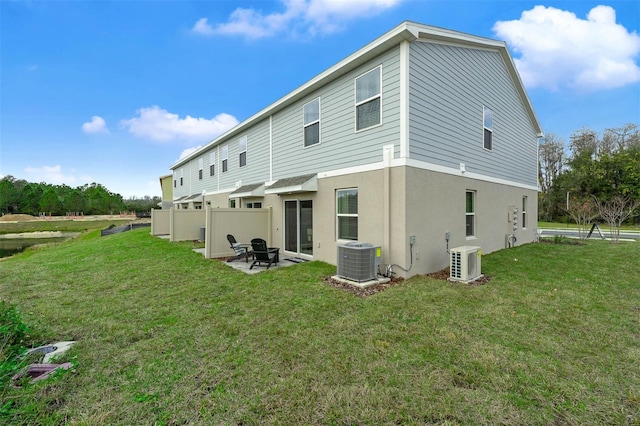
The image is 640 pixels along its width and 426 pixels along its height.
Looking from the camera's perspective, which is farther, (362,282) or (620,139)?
(620,139)

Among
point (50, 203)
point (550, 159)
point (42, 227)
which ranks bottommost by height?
point (42, 227)

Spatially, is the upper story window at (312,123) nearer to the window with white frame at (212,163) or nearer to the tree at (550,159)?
the window with white frame at (212,163)

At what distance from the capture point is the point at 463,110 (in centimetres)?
796

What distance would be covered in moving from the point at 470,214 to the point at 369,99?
480 centimetres

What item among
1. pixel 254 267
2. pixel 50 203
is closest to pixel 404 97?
pixel 254 267

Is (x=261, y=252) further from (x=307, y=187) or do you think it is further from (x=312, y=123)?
(x=312, y=123)

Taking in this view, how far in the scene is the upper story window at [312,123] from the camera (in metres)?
8.46

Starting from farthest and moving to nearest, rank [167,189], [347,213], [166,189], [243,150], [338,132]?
[166,189], [167,189], [243,150], [338,132], [347,213]

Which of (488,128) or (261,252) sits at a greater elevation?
(488,128)

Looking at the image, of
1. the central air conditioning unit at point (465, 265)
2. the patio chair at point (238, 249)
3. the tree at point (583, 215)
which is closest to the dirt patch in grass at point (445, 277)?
the central air conditioning unit at point (465, 265)

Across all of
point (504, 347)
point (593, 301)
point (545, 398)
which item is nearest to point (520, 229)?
point (593, 301)

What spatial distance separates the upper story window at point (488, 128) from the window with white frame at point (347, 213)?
17.4ft

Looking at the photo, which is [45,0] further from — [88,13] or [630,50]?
[630,50]

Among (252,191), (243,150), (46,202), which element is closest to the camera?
(252,191)
